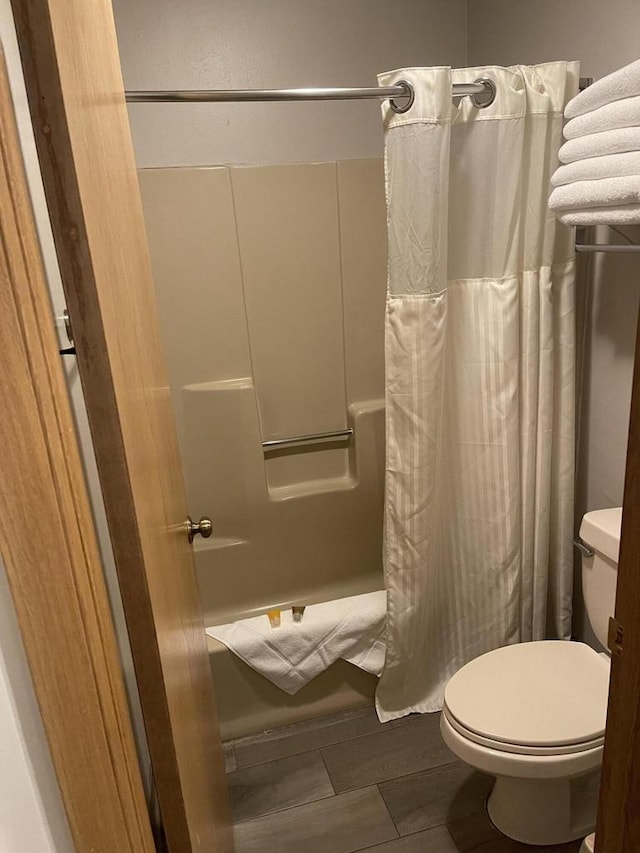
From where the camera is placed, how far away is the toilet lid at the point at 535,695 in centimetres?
145

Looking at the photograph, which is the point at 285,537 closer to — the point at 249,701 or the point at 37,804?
the point at 249,701

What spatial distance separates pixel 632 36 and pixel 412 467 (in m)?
1.23

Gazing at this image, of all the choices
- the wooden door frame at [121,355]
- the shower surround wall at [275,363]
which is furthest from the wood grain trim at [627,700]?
the shower surround wall at [275,363]

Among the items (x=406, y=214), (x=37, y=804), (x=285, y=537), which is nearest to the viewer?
(x=37, y=804)

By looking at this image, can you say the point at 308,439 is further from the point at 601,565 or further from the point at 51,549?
the point at 51,549

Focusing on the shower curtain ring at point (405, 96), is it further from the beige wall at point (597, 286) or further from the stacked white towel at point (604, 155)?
the beige wall at point (597, 286)

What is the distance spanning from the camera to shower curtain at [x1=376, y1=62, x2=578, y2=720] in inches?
64.1

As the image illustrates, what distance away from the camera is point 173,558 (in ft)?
3.48

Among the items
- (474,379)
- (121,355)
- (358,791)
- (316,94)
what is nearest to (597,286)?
(474,379)

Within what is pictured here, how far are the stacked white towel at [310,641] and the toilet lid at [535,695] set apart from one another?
0.41 meters

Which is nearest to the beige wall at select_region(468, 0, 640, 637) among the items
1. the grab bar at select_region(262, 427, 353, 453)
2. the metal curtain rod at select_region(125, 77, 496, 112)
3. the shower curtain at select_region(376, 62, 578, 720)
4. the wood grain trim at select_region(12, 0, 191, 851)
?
the shower curtain at select_region(376, 62, 578, 720)

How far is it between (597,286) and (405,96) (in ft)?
2.49

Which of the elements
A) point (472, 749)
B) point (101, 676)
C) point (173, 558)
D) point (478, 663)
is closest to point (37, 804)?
point (101, 676)

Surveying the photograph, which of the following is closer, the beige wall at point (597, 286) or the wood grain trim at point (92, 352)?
the wood grain trim at point (92, 352)
